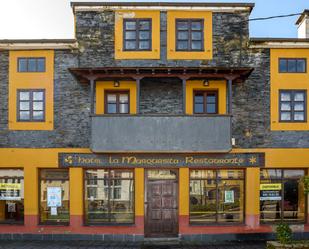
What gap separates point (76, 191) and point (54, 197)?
1033 millimetres

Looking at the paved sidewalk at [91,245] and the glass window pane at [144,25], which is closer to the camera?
the paved sidewalk at [91,245]

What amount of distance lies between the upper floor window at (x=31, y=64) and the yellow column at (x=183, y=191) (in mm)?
7101

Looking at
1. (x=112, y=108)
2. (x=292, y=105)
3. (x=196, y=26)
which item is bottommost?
(x=112, y=108)

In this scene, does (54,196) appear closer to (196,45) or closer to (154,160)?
(154,160)

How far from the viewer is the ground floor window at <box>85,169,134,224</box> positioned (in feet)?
48.1

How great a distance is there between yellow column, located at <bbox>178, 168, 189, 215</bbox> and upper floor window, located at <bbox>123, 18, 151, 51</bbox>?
5.30m

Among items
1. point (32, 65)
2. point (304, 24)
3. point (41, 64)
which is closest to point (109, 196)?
point (41, 64)

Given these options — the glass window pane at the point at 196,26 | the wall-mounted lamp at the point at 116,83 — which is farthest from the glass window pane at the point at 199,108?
the wall-mounted lamp at the point at 116,83

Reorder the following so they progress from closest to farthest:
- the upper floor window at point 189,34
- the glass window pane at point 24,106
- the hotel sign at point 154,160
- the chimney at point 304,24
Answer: the hotel sign at point 154,160, the glass window pane at point 24,106, the upper floor window at point 189,34, the chimney at point 304,24

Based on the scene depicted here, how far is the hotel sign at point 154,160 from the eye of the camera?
1442cm

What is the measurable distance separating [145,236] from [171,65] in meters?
6.97

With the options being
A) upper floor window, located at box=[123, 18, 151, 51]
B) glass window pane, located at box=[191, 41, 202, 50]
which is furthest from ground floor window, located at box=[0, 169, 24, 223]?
glass window pane, located at box=[191, 41, 202, 50]

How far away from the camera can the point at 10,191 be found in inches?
582

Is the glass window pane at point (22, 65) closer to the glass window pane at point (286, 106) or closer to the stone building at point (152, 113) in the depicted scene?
the stone building at point (152, 113)
